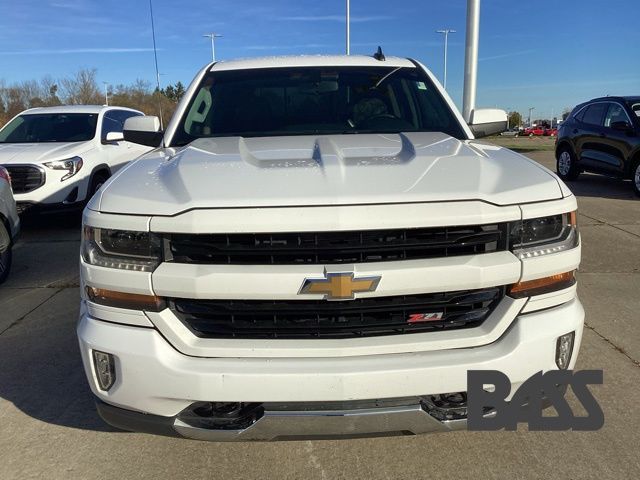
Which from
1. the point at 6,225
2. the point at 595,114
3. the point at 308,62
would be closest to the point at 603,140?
the point at 595,114

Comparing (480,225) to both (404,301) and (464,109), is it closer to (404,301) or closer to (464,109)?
(404,301)

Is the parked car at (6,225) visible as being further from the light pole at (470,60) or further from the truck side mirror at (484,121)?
the light pole at (470,60)

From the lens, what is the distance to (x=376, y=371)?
198 cm

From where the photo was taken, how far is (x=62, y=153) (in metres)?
→ 7.90

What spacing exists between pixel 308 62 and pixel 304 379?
2.69 metres

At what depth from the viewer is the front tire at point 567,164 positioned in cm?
1192

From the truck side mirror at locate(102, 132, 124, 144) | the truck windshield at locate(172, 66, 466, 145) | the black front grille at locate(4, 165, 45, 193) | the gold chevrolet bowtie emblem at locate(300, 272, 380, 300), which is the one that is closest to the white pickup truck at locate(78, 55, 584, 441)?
the gold chevrolet bowtie emblem at locate(300, 272, 380, 300)

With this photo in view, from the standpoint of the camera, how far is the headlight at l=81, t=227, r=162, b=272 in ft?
6.72

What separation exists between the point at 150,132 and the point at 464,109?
38.4ft

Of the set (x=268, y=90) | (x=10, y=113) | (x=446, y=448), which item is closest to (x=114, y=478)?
(x=446, y=448)

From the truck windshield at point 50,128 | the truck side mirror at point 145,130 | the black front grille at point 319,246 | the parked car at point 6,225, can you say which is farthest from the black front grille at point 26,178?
the black front grille at point 319,246

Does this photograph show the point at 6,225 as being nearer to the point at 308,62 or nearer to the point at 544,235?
the point at 308,62

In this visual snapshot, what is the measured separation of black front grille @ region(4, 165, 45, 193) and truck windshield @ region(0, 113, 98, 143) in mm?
1297

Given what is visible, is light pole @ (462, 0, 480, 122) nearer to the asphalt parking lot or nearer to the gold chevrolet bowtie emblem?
the asphalt parking lot
